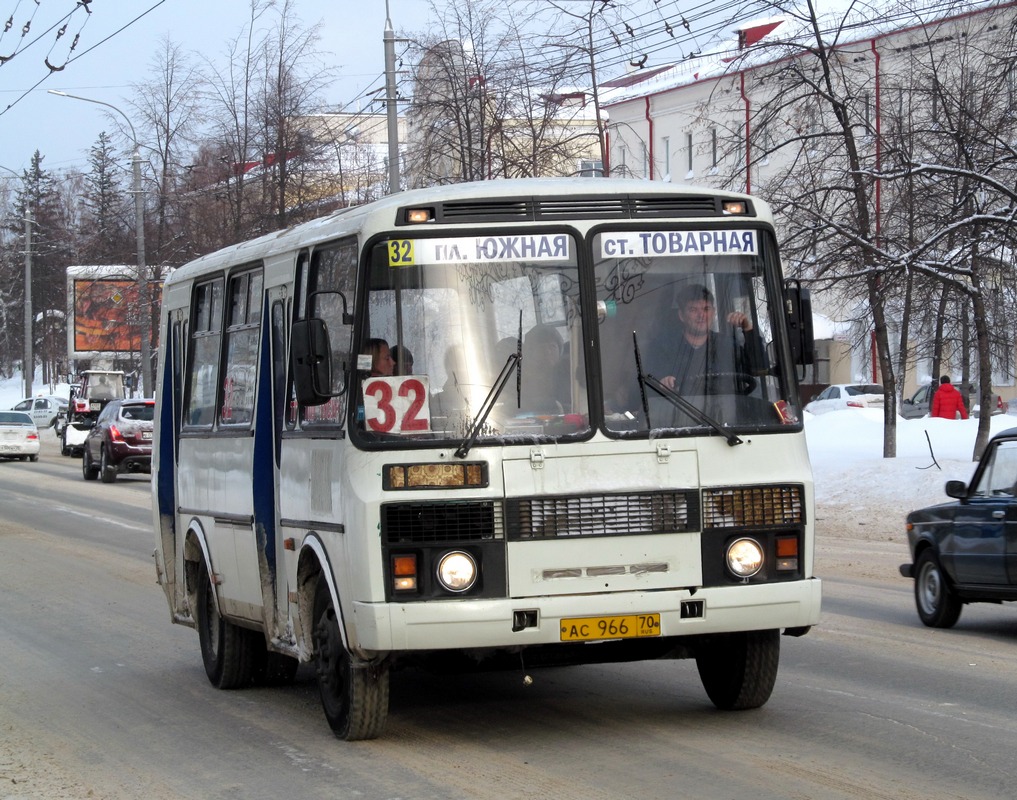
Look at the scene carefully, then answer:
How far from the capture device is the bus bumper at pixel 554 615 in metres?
6.94

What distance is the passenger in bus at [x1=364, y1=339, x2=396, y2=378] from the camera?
23.8 ft

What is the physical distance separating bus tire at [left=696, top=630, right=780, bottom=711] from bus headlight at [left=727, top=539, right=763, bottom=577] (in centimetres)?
53

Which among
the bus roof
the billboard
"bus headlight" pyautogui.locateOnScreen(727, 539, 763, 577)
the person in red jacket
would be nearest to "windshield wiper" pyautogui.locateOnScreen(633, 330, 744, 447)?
"bus headlight" pyautogui.locateOnScreen(727, 539, 763, 577)

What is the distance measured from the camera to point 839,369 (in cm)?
5841

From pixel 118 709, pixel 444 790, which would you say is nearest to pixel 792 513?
pixel 444 790

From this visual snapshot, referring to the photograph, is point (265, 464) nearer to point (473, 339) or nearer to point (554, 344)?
point (473, 339)

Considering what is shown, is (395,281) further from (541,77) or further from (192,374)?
(541,77)

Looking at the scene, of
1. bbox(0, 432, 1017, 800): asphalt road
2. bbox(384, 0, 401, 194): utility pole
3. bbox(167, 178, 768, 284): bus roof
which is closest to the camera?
bbox(0, 432, 1017, 800): asphalt road

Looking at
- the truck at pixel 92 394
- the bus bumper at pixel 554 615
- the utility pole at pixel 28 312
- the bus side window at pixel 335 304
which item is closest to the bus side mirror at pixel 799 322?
the bus bumper at pixel 554 615

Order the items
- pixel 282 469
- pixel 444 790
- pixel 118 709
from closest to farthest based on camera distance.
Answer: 1. pixel 444 790
2. pixel 282 469
3. pixel 118 709

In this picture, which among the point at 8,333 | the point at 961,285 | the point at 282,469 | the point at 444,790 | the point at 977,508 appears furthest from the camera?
the point at 8,333

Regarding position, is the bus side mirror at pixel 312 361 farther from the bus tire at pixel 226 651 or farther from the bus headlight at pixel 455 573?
the bus tire at pixel 226 651

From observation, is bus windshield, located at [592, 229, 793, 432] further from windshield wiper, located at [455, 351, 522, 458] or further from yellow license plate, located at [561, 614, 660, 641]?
yellow license plate, located at [561, 614, 660, 641]

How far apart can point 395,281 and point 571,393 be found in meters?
0.96
